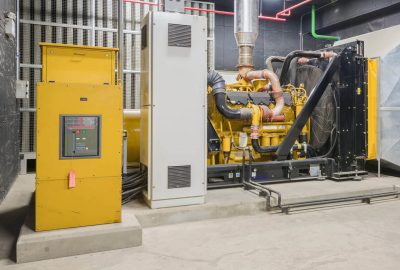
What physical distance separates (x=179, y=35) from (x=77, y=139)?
1.40m

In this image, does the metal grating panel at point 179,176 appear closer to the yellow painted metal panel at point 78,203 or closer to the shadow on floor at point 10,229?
the yellow painted metal panel at point 78,203

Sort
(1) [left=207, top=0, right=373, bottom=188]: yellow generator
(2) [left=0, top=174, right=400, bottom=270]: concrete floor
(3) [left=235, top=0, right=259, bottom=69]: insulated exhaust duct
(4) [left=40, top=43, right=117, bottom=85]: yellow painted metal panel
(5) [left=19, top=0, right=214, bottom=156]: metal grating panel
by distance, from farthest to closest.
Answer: (5) [left=19, top=0, right=214, bottom=156]: metal grating panel, (3) [left=235, top=0, right=259, bottom=69]: insulated exhaust duct, (1) [left=207, top=0, right=373, bottom=188]: yellow generator, (4) [left=40, top=43, right=117, bottom=85]: yellow painted metal panel, (2) [left=0, top=174, right=400, bottom=270]: concrete floor

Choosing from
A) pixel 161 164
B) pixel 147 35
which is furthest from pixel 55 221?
pixel 147 35

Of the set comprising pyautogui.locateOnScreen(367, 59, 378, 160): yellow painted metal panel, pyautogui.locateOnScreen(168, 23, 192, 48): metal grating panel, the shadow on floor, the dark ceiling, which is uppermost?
the dark ceiling

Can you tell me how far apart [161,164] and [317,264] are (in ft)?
5.32

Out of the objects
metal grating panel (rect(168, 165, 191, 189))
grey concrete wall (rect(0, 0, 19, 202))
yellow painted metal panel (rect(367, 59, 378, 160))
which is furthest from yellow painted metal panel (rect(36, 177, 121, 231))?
yellow painted metal panel (rect(367, 59, 378, 160))

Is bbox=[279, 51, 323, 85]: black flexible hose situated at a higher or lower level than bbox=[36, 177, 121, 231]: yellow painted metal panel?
higher

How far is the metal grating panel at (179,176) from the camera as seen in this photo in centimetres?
336

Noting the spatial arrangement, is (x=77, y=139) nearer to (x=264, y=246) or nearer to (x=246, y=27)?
(x=264, y=246)

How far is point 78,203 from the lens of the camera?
2746 millimetres

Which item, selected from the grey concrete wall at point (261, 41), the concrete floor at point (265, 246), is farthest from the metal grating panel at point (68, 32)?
the concrete floor at point (265, 246)

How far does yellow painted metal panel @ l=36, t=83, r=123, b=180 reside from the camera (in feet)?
8.61

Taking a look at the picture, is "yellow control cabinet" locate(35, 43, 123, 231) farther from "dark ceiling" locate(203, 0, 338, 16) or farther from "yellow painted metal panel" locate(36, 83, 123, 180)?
"dark ceiling" locate(203, 0, 338, 16)

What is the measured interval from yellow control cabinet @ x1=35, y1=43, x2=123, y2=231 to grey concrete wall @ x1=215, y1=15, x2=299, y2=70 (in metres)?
5.31
